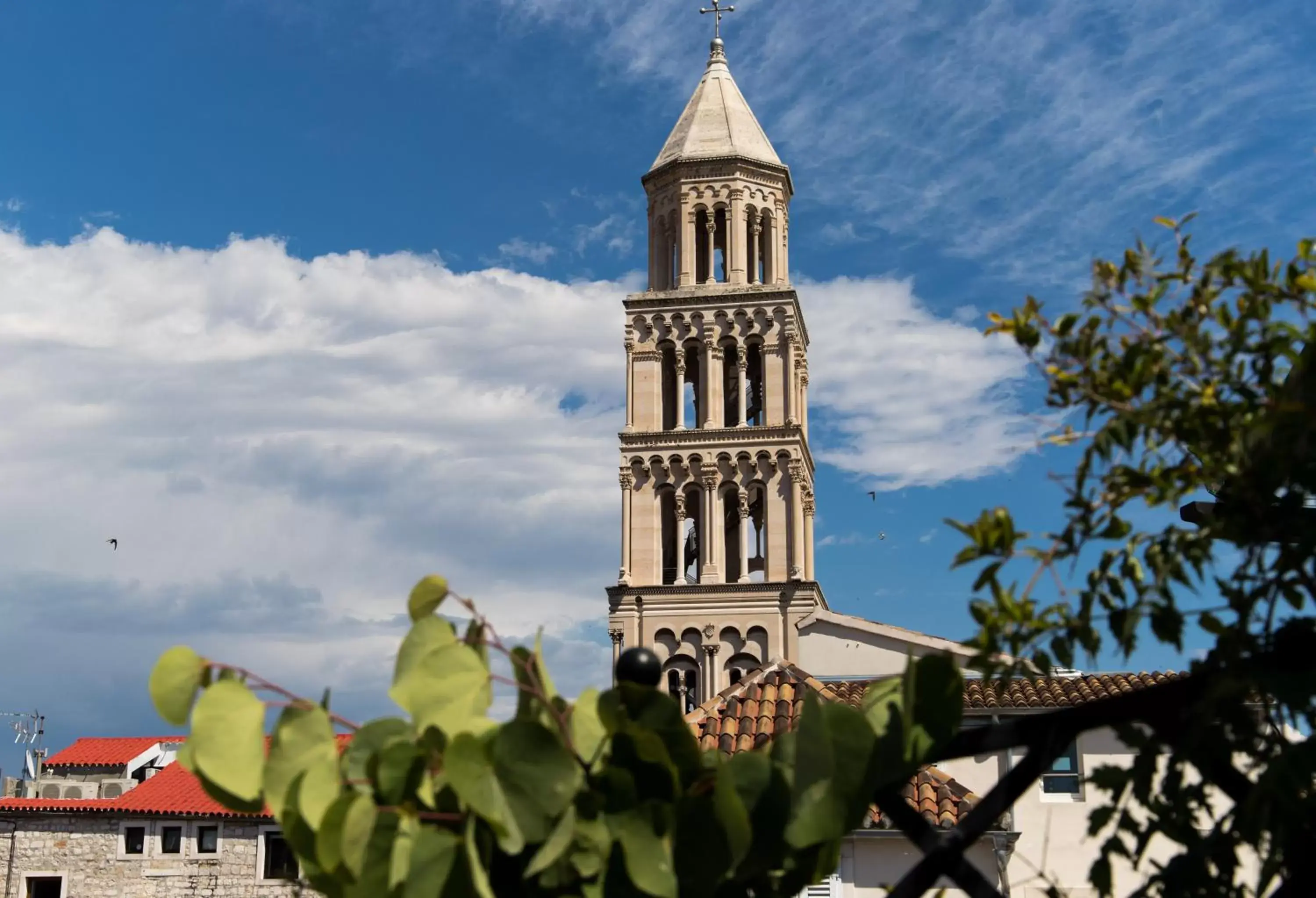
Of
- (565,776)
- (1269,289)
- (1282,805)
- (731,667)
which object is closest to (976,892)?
(1282,805)

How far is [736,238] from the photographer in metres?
49.6

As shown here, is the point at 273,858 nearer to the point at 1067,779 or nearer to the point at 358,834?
the point at 1067,779

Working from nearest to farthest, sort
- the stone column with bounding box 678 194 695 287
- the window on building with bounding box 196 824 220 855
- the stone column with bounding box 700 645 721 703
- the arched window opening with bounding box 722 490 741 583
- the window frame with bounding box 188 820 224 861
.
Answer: the window frame with bounding box 188 820 224 861
the window on building with bounding box 196 824 220 855
the stone column with bounding box 700 645 721 703
the arched window opening with bounding box 722 490 741 583
the stone column with bounding box 678 194 695 287

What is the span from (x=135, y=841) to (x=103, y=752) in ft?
31.6

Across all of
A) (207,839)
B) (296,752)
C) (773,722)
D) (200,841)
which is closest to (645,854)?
(296,752)

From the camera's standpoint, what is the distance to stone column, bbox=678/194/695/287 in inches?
1953

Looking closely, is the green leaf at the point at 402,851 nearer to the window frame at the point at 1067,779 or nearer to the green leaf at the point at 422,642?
the green leaf at the point at 422,642

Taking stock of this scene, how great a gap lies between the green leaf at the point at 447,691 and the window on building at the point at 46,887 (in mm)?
42375

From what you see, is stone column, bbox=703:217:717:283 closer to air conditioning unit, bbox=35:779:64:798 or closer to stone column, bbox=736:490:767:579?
stone column, bbox=736:490:767:579

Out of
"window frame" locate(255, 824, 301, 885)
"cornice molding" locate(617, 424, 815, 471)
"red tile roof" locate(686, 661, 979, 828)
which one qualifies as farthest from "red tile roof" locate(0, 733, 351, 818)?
"red tile roof" locate(686, 661, 979, 828)

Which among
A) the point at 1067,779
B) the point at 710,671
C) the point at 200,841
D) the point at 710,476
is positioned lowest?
the point at 200,841

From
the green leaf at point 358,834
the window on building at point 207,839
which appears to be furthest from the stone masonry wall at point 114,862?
the green leaf at point 358,834

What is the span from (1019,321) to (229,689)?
7.11 feet

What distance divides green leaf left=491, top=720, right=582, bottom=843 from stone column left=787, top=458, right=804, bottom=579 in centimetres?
4360
